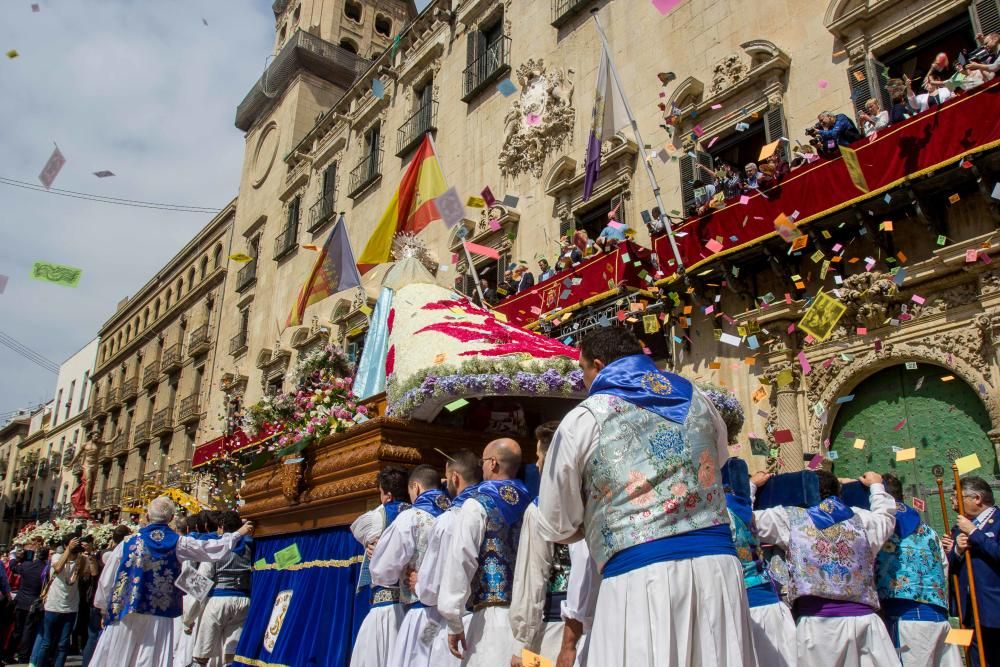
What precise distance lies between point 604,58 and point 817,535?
8.46 meters

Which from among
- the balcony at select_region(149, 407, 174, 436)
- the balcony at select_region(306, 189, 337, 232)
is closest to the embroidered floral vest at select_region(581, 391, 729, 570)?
the balcony at select_region(306, 189, 337, 232)

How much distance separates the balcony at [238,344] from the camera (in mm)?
25359

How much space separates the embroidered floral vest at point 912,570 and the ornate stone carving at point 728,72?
25.3ft

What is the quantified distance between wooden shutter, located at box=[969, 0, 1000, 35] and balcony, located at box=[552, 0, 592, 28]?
23.9ft

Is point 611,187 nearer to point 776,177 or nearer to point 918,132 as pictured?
point 776,177

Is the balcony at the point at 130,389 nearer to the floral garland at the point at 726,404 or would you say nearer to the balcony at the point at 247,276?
the balcony at the point at 247,276

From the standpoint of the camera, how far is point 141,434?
32.2m

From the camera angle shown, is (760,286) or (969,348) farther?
(760,286)

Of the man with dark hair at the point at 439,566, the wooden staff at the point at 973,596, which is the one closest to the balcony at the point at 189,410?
the man with dark hair at the point at 439,566

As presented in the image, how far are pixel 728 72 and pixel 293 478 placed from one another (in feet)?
27.4

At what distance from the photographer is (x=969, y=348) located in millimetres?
7703

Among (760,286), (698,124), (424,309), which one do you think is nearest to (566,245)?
(698,124)

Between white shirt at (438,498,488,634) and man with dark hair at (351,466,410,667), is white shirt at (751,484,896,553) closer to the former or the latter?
white shirt at (438,498,488,634)

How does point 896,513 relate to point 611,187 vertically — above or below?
below
